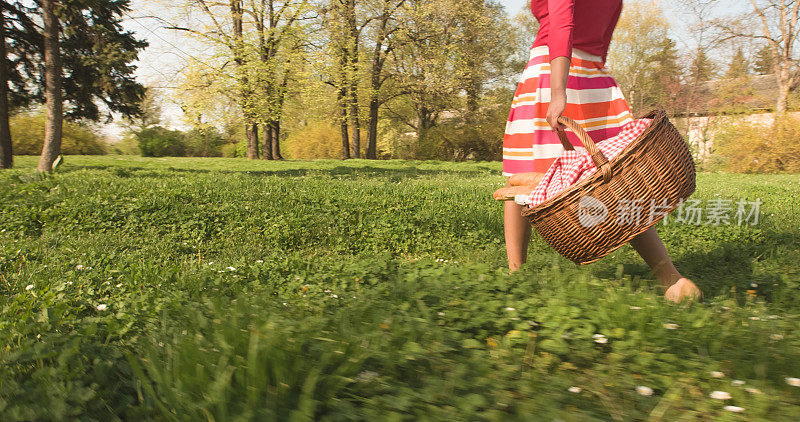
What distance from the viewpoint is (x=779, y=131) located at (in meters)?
17.6

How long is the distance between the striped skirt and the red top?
0.24 feet

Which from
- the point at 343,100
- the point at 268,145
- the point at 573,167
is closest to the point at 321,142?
the point at 343,100

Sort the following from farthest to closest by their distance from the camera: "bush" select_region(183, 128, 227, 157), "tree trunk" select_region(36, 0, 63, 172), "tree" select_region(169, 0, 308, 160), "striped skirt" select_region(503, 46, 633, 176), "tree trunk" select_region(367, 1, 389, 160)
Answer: "bush" select_region(183, 128, 227, 157), "tree trunk" select_region(367, 1, 389, 160), "tree" select_region(169, 0, 308, 160), "tree trunk" select_region(36, 0, 63, 172), "striped skirt" select_region(503, 46, 633, 176)

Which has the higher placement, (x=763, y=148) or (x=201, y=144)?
(x=201, y=144)

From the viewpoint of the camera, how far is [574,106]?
3082 mm

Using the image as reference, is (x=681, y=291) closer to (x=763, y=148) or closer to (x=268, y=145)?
(x=763, y=148)

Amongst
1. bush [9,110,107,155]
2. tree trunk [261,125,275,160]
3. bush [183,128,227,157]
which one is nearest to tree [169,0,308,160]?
tree trunk [261,125,275,160]

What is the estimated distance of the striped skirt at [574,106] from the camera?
3088mm

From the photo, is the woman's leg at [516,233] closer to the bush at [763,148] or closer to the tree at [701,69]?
the bush at [763,148]

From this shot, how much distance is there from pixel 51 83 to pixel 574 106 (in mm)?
11700

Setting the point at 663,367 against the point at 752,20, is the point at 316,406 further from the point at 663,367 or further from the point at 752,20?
the point at 752,20

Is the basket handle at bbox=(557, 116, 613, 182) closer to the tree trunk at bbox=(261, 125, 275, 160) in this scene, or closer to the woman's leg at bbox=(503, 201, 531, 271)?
the woman's leg at bbox=(503, 201, 531, 271)

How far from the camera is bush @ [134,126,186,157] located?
103 feet

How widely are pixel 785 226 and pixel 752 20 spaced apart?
2260 centimetres
